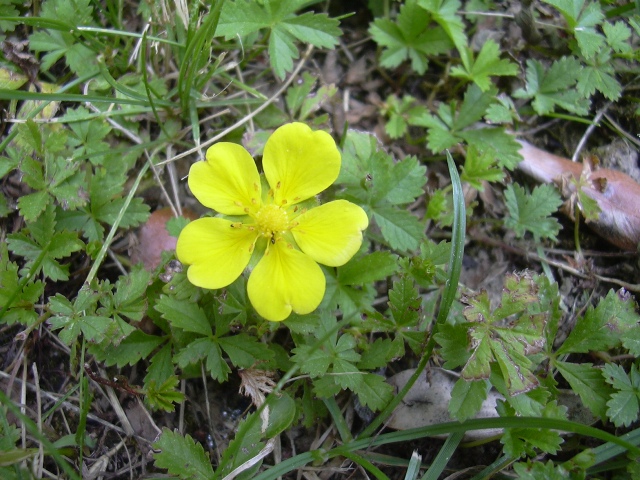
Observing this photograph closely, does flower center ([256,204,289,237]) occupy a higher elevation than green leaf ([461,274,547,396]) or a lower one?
higher

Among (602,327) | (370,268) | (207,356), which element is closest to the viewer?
(207,356)

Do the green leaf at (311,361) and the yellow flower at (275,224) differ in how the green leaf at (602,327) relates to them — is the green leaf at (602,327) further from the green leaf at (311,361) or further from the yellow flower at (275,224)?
the yellow flower at (275,224)

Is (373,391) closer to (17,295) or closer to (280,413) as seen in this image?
(280,413)

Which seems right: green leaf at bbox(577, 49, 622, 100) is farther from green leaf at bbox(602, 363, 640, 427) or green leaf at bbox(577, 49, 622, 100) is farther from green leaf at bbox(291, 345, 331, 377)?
green leaf at bbox(291, 345, 331, 377)

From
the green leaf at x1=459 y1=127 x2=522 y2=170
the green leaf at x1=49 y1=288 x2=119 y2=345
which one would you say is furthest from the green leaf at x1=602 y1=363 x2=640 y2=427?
the green leaf at x1=49 y1=288 x2=119 y2=345

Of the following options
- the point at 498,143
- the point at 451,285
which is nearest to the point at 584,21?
the point at 498,143

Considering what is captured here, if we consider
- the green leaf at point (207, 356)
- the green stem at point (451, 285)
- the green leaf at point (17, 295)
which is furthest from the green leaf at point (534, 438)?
the green leaf at point (17, 295)
